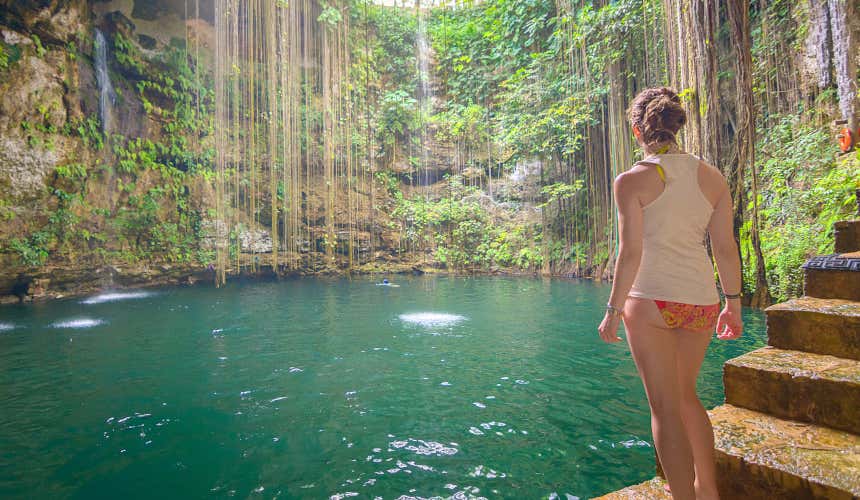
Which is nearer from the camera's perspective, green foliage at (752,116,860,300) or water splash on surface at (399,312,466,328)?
green foliage at (752,116,860,300)

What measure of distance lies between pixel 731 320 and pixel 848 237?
1.67 meters

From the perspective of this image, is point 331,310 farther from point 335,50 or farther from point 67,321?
point 335,50

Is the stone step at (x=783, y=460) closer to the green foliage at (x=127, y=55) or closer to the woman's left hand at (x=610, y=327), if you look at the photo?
the woman's left hand at (x=610, y=327)

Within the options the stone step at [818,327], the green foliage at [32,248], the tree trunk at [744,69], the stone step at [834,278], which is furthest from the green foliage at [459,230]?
the stone step at [818,327]

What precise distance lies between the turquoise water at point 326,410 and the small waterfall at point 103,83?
21.4ft

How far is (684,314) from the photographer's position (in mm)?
1056

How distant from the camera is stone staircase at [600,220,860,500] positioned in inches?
40.1

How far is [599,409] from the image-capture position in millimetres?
2568

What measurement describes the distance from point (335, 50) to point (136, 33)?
5.24 m

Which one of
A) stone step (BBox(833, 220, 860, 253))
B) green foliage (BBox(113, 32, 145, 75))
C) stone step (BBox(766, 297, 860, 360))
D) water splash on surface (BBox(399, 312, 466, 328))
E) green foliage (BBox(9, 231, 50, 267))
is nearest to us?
stone step (BBox(766, 297, 860, 360))

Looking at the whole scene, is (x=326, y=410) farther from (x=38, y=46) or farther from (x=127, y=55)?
(x=127, y=55)

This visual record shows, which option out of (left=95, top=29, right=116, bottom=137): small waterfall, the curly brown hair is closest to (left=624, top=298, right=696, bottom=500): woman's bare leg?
the curly brown hair

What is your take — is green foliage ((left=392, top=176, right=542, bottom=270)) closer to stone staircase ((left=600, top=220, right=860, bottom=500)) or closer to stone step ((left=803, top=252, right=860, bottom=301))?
stone step ((left=803, top=252, right=860, bottom=301))

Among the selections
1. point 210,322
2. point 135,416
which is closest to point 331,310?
point 210,322
